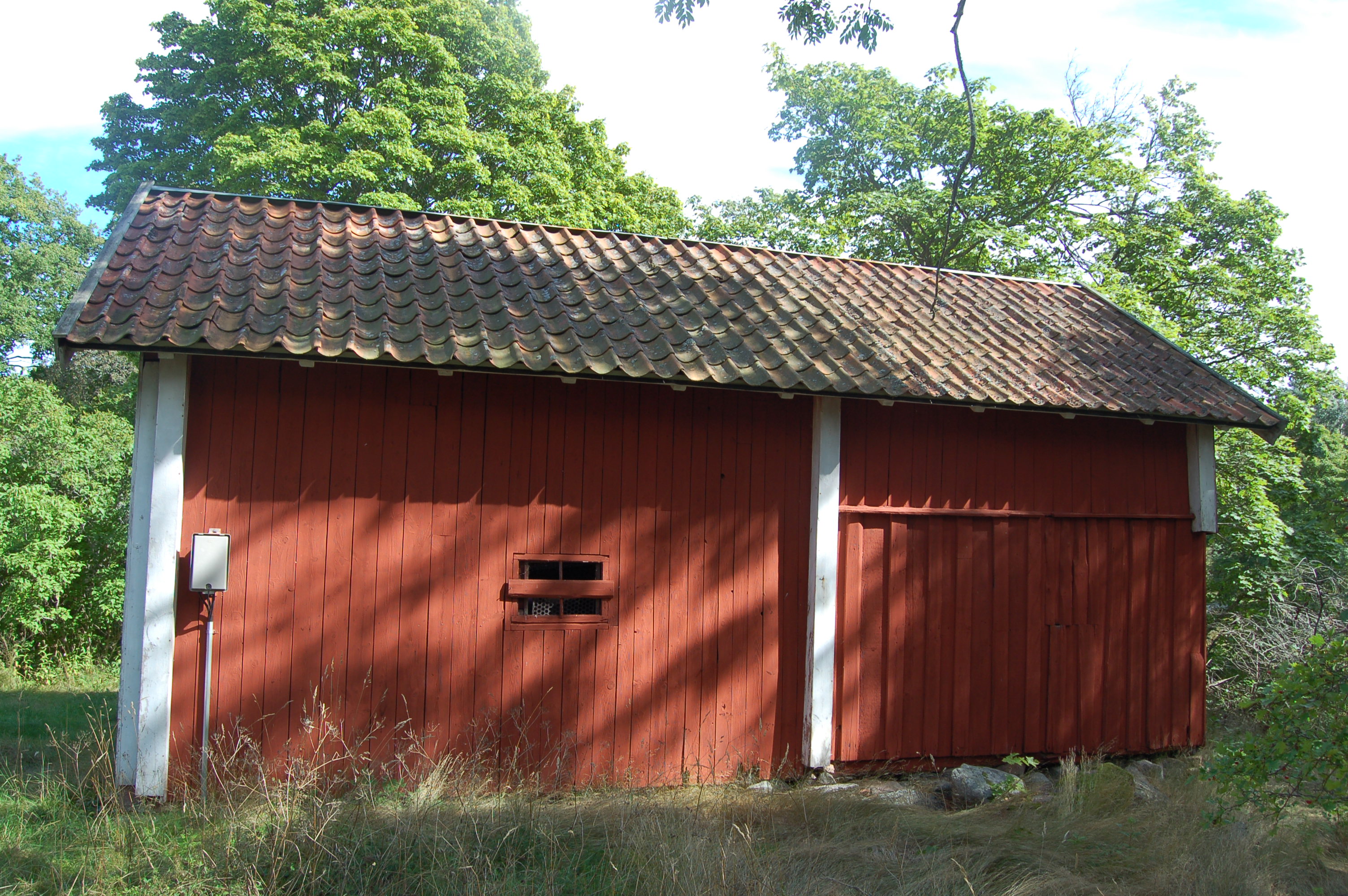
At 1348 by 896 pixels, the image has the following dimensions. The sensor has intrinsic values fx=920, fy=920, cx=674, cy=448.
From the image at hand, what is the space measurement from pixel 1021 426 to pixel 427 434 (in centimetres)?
473

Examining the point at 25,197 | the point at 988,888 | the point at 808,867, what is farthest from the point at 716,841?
the point at 25,197

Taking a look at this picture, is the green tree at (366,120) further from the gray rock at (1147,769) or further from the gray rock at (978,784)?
the gray rock at (1147,769)

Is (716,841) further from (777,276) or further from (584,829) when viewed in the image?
(777,276)

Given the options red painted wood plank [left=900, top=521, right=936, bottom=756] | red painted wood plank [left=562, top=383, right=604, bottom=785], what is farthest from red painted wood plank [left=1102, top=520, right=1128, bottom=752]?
red painted wood plank [left=562, top=383, right=604, bottom=785]

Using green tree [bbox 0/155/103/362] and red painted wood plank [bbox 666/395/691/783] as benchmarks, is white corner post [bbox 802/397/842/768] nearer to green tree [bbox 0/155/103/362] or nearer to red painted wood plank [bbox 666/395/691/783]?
red painted wood plank [bbox 666/395/691/783]

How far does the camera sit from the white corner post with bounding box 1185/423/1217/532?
8016 mm

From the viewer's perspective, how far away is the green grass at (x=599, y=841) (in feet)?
13.5

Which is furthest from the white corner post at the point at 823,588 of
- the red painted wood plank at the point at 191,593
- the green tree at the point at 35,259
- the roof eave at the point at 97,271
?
the green tree at the point at 35,259

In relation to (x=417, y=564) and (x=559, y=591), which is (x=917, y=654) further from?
(x=417, y=564)

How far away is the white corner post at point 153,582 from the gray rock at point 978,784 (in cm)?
519

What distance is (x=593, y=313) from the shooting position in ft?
22.3

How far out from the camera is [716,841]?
4551 millimetres

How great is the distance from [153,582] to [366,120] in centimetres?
1257

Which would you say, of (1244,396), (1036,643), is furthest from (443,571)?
(1244,396)
